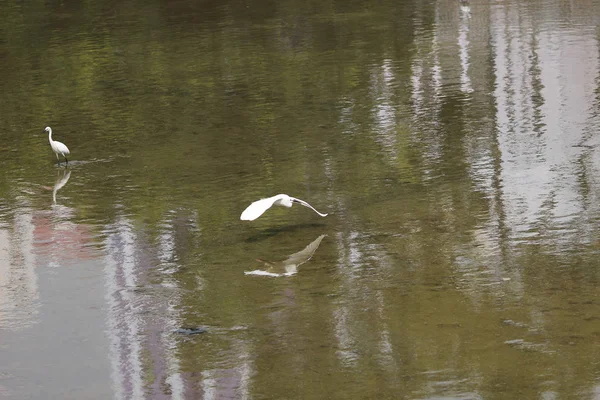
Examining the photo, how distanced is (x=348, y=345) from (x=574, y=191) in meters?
5.02

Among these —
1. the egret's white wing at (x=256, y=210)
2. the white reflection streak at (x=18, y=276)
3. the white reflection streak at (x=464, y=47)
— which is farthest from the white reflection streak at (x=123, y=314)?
the white reflection streak at (x=464, y=47)

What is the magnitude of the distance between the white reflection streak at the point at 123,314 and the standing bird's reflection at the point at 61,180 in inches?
72.8

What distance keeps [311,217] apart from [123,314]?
10.6 ft

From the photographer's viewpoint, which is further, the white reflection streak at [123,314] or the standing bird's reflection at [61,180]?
the standing bird's reflection at [61,180]

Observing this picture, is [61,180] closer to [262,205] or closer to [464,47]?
[262,205]

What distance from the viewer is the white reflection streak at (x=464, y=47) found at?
19.9 meters

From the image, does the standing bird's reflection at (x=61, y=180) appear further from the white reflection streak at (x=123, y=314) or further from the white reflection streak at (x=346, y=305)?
the white reflection streak at (x=346, y=305)

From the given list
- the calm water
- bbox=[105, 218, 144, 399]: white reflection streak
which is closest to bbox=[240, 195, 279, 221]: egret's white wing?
the calm water

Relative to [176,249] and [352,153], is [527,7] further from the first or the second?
[176,249]

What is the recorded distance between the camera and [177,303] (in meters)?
11.2

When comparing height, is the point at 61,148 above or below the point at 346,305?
above

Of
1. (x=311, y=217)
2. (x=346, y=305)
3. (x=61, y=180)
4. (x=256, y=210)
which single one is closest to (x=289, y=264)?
(x=256, y=210)

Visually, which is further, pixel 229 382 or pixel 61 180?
pixel 61 180

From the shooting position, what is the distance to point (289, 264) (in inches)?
478
